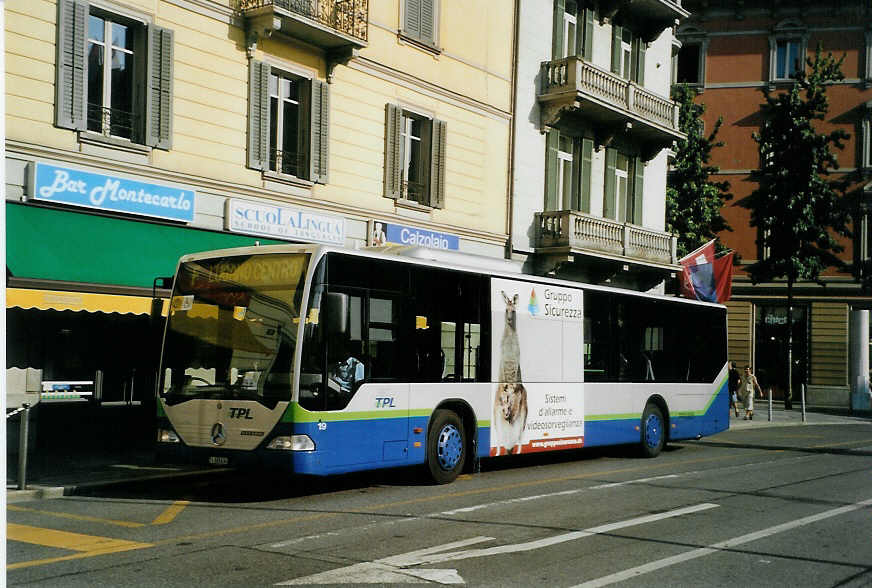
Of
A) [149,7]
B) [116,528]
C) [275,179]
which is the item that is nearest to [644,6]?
[275,179]

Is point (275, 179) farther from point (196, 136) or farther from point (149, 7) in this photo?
point (149, 7)

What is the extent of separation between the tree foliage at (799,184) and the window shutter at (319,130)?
2468 centimetres

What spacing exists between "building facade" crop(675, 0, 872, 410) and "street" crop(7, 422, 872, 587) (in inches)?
1213

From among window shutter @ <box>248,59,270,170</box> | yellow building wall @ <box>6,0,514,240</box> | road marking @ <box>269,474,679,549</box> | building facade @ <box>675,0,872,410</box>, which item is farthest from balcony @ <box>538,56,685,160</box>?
building facade @ <box>675,0,872,410</box>

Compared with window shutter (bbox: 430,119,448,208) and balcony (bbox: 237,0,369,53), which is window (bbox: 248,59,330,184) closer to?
balcony (bbox: 237,0,369,53)

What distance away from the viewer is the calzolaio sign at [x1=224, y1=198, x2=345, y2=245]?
17.6 m

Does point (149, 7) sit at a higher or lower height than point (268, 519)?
higher

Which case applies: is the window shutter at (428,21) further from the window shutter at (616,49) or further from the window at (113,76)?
the window shutter at (616,49)

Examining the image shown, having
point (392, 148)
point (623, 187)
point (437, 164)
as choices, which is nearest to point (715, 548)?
point (392, 148)

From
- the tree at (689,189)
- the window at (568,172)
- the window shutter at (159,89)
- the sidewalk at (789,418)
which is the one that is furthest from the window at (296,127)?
the tree at (689,189)

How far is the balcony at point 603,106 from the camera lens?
25.4 m

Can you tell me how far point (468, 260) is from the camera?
14.0 meters

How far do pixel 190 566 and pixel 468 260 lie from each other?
294 inches

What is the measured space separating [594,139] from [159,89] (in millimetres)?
14827
